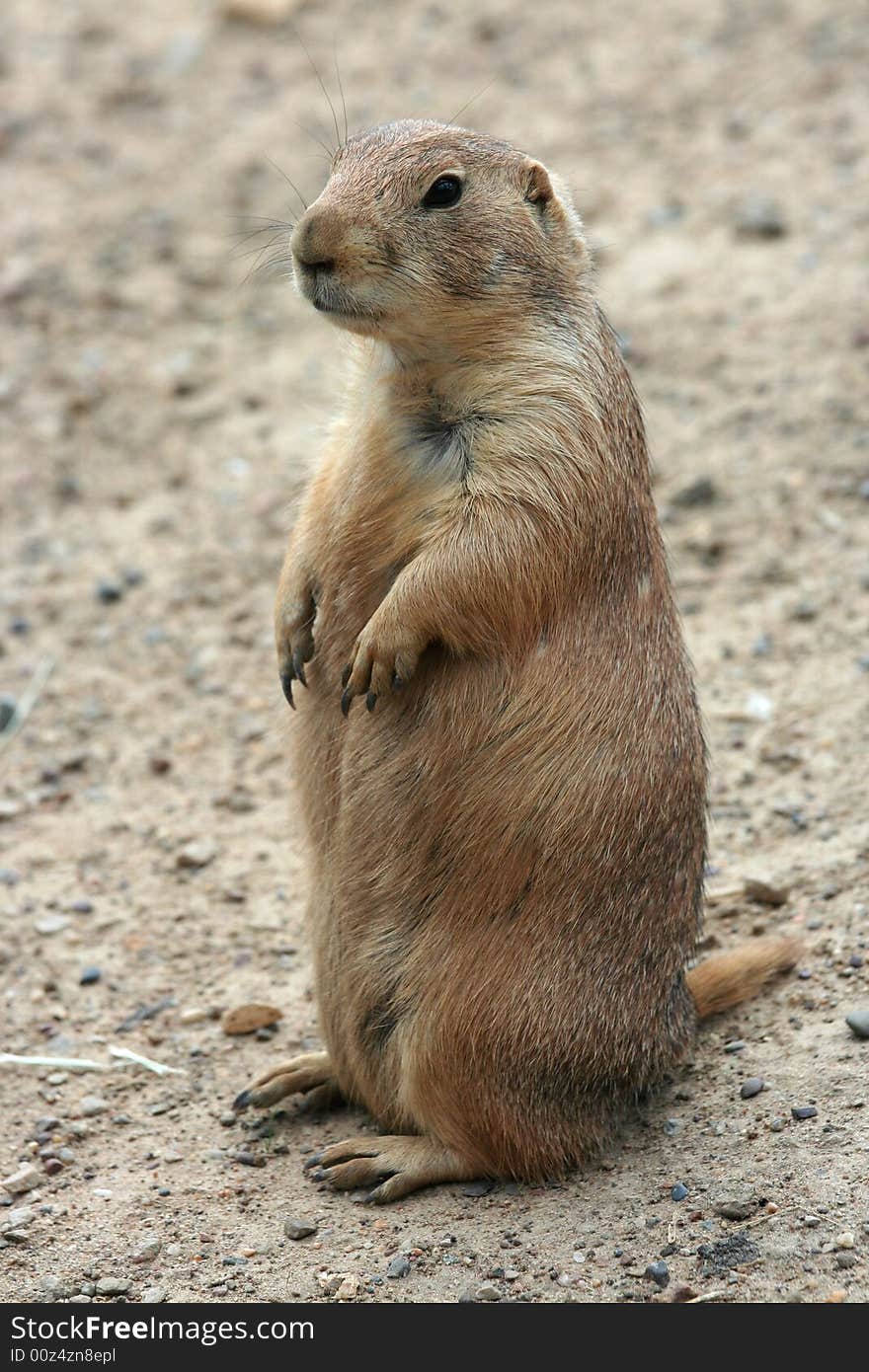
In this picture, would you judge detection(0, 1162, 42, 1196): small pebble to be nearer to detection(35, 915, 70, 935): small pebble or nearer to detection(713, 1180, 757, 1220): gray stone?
detection(35, 915, 70, 935): small pebble

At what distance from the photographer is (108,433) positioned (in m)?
8.59

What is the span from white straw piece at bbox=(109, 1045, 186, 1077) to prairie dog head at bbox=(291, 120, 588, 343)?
2.35 meters

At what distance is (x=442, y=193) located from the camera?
4.46 meters

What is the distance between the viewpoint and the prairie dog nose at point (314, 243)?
425 centimetres

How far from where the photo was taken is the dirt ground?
14.2ft

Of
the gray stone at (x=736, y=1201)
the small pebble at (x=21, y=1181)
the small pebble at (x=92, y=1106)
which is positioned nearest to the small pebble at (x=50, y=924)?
the small pebble at (x=92, y=1106)

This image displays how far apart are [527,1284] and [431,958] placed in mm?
866

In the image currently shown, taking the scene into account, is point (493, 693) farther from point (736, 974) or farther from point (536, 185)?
point (536, 185)

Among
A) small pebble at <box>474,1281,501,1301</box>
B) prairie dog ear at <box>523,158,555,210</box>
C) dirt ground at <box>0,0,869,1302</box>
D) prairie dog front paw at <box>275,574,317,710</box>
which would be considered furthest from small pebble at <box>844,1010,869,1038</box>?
prairie dog ear at <box>523,158,555,210</box>

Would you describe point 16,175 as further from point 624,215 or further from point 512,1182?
point 512,1182

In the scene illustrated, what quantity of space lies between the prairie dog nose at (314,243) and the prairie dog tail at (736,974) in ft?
7.64

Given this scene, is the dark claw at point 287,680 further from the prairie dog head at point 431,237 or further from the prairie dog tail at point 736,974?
the prairie dog tail at point 736,974

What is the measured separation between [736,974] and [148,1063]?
182 centimetres

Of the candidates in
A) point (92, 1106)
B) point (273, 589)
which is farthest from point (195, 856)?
point (273, 589)
